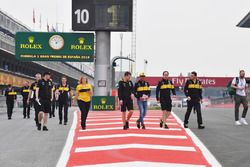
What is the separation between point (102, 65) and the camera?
28.7m

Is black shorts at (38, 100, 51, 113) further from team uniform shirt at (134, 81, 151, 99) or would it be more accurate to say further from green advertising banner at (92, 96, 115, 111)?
green advertising banner at (92, 96, 115, 111)

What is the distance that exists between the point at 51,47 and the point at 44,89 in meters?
16.2

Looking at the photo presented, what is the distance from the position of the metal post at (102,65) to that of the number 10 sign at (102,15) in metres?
1.01

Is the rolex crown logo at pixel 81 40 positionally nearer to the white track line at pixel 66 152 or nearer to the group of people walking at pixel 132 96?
the group of people walking at pixel 132 96

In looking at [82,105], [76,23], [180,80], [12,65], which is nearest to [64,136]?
[82,105]

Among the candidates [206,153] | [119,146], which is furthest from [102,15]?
[206,153]

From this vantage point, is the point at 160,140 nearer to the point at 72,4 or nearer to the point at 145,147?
the point at 145,147

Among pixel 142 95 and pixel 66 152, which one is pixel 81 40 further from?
pixel 66 152

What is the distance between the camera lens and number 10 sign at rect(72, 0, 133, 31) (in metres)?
27.4

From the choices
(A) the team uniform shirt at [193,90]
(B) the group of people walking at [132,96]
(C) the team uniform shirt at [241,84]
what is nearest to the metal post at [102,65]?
(C) the team uniform shirt at [241,84]

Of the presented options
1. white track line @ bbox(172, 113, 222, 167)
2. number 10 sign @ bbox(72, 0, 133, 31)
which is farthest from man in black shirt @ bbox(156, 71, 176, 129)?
number 10 sign @ bbox(72, 0, 133, 31)

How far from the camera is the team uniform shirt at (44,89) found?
13312 mm

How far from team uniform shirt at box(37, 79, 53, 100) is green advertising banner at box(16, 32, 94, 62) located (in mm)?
15728

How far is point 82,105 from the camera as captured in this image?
13414mm
